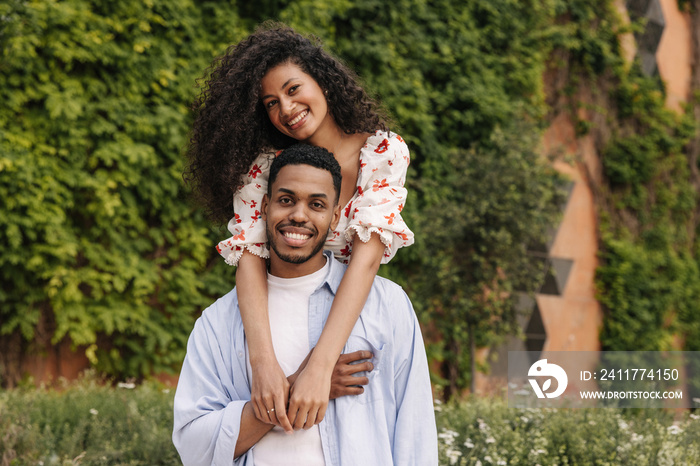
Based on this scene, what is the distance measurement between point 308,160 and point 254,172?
0.80 ft

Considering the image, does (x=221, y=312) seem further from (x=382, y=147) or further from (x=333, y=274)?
(x=382, y=147)

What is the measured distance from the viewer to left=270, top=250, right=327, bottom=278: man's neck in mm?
1795

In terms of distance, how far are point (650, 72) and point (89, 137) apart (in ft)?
23.8

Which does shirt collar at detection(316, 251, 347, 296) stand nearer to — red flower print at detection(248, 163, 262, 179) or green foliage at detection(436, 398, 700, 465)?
red flower print at detection(248, 163, 262, 179)

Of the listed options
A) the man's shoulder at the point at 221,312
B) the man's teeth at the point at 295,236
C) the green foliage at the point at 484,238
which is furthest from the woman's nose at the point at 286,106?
the green foliage at the point at 484,238

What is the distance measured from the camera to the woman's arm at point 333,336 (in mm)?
1575

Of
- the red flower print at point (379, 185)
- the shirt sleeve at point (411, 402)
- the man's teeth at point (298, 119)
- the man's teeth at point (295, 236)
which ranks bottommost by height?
the shirt sleeve at point (411, 402)

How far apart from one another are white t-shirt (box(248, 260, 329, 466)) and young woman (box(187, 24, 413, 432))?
0.05 m

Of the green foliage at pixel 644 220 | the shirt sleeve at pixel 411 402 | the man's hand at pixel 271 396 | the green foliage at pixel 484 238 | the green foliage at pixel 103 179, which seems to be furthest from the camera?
the green foliage at pixel 644 220

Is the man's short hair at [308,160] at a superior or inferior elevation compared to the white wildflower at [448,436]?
superior

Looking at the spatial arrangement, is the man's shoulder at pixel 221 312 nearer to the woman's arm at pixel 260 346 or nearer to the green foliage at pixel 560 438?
the woman's arm at pixel 260 346

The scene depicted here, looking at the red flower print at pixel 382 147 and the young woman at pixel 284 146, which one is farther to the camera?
the red flower print at pixel 382 147

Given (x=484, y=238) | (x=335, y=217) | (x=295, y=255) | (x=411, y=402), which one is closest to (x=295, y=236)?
(x=295, y=255)

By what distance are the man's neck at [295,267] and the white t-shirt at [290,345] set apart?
0.01 meters
